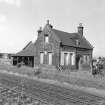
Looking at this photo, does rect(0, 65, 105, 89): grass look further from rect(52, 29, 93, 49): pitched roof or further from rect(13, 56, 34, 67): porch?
rect(13, 56, 34, 67): porch

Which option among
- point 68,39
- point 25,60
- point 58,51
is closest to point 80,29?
point 68,39

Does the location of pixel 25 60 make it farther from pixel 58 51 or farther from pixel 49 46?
pixel 58 51

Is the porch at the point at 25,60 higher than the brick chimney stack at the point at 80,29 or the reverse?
the reverse

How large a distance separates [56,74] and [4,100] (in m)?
11.2

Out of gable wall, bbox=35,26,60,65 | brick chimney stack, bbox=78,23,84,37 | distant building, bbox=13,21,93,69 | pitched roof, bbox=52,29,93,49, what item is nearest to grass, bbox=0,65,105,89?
gable wall, bbox=35,26,60,65

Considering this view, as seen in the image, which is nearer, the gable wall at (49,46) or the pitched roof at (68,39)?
the gable wall at (49,46)

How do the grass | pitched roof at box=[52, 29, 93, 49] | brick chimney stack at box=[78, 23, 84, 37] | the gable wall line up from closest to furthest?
the grass < the gable wall < pitched roof at box=[52, 29, 93, 49] < brick chimney stack at box=[78, 23, 84, 37]

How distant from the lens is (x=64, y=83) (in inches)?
725

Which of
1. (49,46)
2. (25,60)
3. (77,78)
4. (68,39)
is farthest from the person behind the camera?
(25,60)

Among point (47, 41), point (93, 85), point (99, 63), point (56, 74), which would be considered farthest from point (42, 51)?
point (93, 85)

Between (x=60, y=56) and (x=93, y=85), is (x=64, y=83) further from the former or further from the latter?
(x=60, y=56)

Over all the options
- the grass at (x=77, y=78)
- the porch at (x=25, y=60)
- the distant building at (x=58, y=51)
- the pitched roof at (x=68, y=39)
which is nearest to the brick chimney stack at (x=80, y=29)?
the pitched roof at (x=68, y=39)

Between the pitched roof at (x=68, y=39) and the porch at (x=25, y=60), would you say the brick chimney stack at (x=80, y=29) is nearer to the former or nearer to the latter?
the pitched roof at (x=68, y=39)

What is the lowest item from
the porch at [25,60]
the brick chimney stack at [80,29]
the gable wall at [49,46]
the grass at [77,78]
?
the grass at [77,78]
